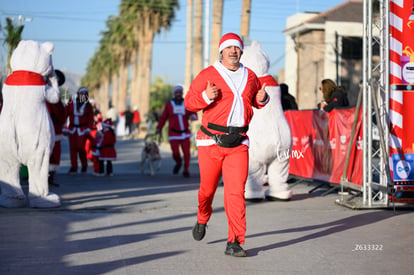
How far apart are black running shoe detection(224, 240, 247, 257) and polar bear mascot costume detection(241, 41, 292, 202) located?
3.89m

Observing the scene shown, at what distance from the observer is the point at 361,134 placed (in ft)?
34.9

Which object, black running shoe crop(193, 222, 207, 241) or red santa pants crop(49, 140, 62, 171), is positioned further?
red santa pants crop(49, 140, 62, 171)

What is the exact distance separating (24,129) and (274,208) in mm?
3556

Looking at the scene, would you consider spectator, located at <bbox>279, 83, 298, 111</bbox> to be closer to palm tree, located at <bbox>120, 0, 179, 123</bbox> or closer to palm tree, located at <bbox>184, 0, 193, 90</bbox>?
palm tree, located at <bbox>184, 0, 193, 90</bbox>

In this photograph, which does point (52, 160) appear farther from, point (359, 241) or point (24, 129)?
point (359, 241)

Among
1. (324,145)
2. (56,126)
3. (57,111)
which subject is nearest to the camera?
(57,111)

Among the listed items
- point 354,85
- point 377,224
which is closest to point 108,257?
point 377,224

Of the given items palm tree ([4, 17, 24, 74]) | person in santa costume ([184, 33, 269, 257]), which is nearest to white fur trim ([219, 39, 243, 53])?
person in santa costume ([184, 33, 269, 257])

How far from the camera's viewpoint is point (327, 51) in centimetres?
4997

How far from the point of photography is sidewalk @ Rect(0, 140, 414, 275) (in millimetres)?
6148

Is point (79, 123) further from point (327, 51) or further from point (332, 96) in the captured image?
point (327, 51)

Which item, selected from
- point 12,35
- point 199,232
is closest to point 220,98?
point 199,232

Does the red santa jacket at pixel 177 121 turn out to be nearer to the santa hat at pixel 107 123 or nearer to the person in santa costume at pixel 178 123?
the person in santa costume at pixel 178 123

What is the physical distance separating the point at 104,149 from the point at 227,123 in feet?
32.0
